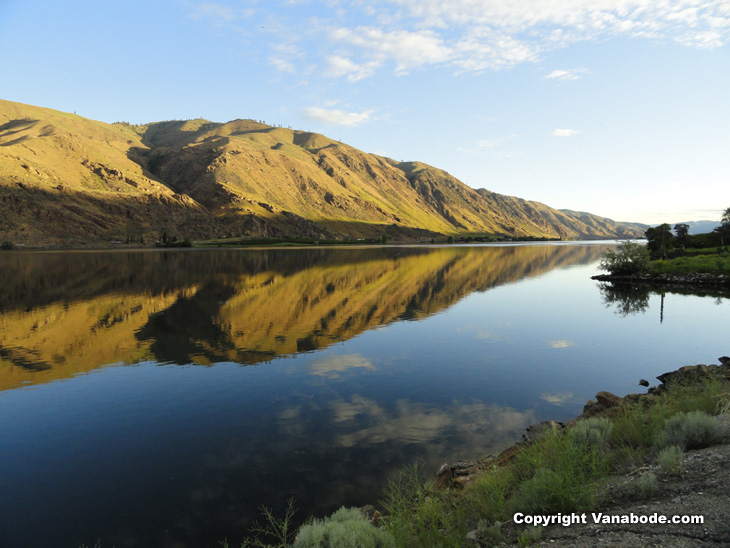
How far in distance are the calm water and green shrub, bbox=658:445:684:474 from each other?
19.4ft

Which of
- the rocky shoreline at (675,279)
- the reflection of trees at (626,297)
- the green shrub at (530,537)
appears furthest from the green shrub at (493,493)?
the rocky shoreline at (675,279)

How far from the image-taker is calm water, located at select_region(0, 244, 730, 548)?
1048cm

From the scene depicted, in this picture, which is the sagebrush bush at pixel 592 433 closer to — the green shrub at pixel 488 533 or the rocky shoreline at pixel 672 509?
the rocky shoreline at pixel 672 509

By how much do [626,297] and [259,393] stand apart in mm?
51591

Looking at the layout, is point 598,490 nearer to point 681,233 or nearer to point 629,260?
point 629,260

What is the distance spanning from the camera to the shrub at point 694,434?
888 cm

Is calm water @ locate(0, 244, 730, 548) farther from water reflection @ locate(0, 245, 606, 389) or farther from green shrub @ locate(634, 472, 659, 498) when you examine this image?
green shrub @ locate(634, 472, 659, 498)

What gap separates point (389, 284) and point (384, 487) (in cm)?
4759

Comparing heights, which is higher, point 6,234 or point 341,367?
point 6,234

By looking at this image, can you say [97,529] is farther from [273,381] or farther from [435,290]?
[435,290]

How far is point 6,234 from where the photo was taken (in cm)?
15138

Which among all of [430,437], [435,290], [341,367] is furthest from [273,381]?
[435,290]

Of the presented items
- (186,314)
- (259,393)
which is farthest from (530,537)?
(186,314)

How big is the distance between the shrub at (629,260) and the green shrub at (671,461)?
74.7 metres
